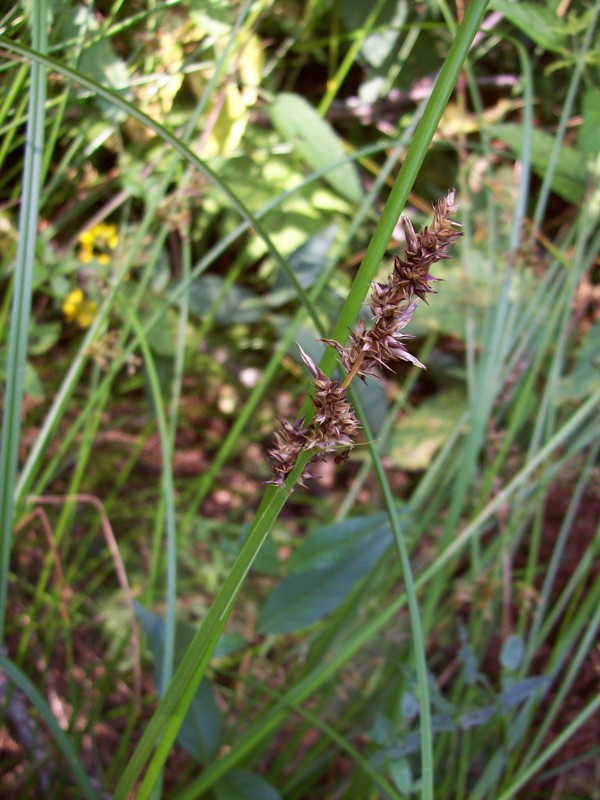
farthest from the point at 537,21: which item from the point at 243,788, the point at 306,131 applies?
the point at 243,788

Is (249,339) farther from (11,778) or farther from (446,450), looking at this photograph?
(11,778)

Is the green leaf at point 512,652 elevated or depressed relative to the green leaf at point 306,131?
depressed

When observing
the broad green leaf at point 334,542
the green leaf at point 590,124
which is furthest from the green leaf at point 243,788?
the green leaf at point 590,124

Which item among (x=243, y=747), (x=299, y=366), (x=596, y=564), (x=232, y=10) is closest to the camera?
(x=243, y=747)

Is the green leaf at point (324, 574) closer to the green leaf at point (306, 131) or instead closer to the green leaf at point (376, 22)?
the green leaf at point (306, 131)

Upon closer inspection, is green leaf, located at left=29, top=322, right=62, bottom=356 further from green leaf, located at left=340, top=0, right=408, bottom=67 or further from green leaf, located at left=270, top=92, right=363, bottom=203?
green leaf, located at left=340, top=0, right=408, bottom=67

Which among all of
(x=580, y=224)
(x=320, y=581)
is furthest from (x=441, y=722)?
(x=580, y=224)

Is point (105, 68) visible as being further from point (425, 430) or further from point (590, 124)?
point (425, 430)
